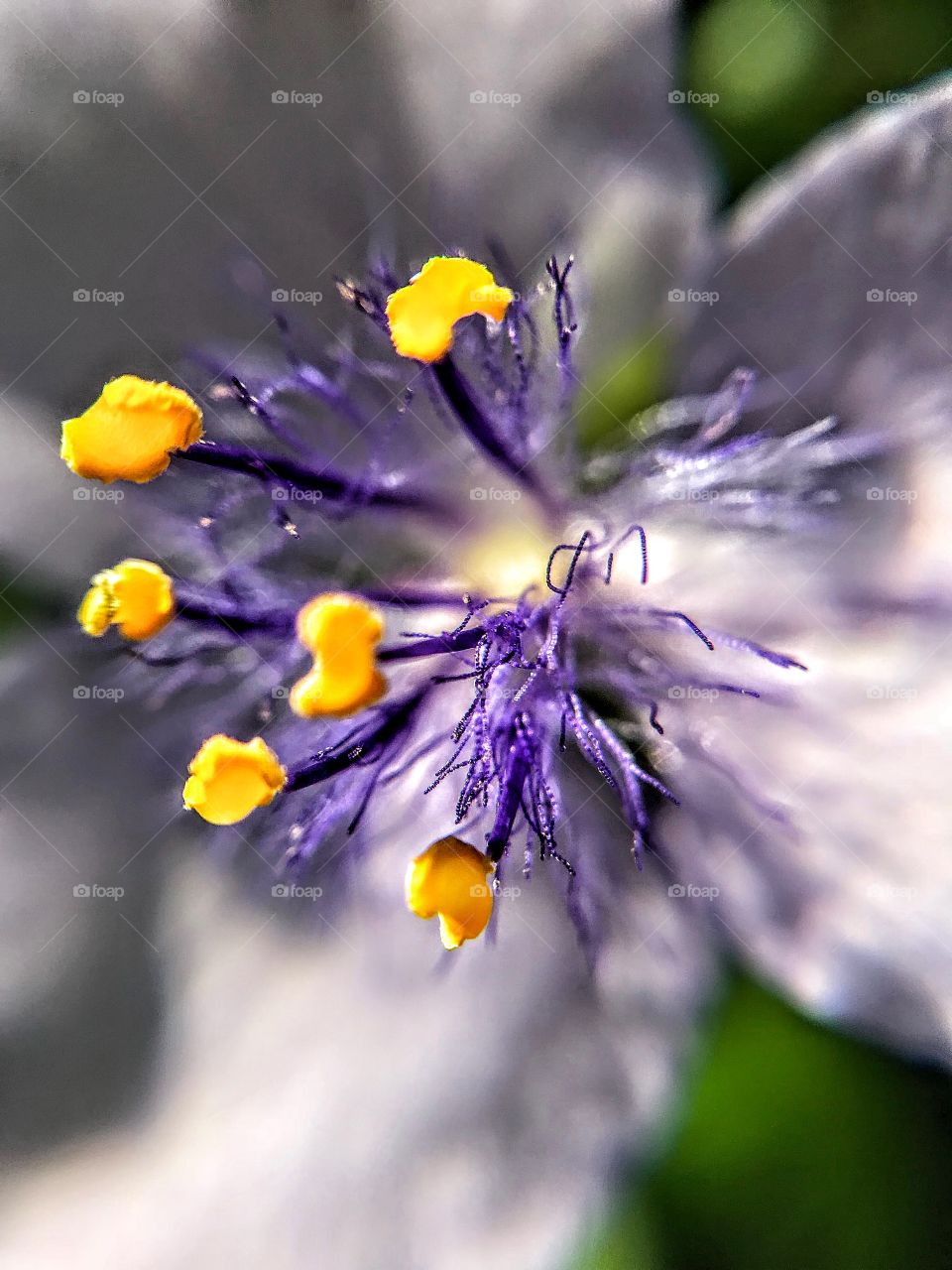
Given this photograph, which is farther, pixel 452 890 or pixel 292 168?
pixel 292 168

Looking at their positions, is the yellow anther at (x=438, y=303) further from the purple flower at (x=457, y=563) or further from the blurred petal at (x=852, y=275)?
the blurred petal at (x=852, y=275)
